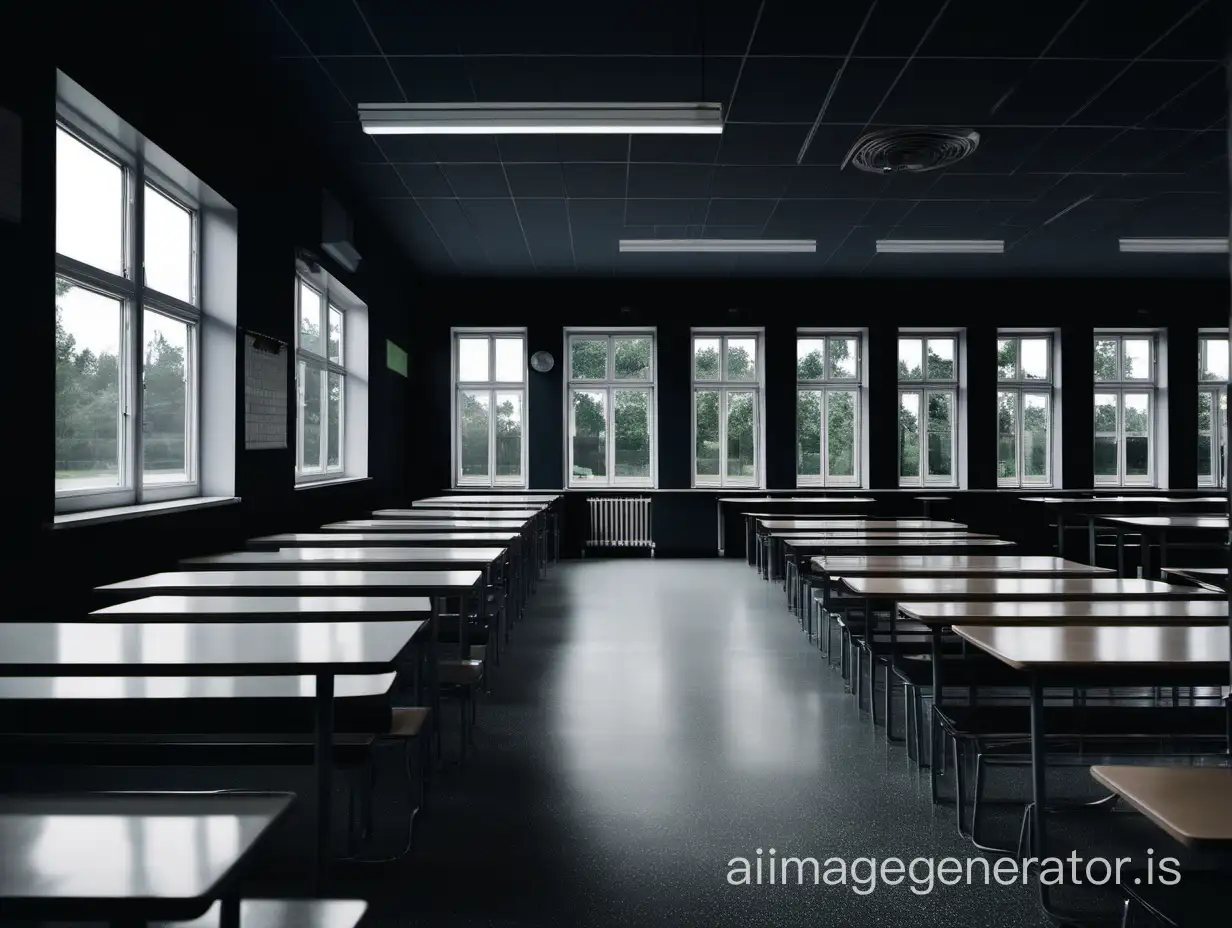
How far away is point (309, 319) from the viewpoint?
7.06 m

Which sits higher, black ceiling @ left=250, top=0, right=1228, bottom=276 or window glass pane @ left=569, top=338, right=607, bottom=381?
black ceiling @ left=250, top=0, right=1228, bottom=276

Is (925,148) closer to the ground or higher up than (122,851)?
higher up

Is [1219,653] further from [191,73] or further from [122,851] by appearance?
[191,73]

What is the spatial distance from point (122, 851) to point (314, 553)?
332cm

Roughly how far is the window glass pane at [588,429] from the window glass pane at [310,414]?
395cm

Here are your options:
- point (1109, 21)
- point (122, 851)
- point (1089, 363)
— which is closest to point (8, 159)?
point (122, 851)

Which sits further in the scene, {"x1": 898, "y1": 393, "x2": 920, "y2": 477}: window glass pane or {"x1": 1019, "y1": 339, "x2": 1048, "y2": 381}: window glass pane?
{"x1": 1019, "y1": 339, "x2": 1048, "y2": 381}: window glass pane

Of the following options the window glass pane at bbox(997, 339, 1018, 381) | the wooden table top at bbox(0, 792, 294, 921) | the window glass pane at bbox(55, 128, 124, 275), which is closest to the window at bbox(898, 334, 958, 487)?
the window glass pane at bbox(997, 339, 1018, 381)

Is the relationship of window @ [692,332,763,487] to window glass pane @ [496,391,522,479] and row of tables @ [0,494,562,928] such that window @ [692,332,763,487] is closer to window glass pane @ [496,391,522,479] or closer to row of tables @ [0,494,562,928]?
window glass pane @ [496,391,522,479]

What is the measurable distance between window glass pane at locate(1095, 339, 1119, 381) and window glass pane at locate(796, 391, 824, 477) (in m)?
3.62

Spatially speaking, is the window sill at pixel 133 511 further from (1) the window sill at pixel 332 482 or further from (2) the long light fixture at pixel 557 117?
(2) the long light fixture at pixel 557 117

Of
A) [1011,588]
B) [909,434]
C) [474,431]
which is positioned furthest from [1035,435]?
[1011,588]

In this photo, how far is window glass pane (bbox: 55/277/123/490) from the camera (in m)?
3.64

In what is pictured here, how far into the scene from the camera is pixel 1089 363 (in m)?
10.7
